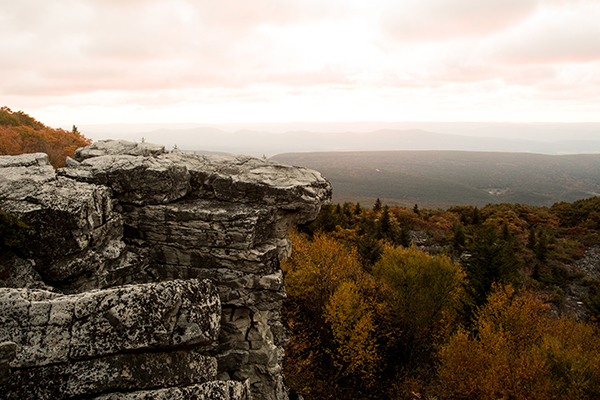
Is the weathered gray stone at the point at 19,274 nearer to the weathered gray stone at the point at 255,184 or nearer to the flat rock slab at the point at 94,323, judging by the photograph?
the flat rock slab at the point at 94,323

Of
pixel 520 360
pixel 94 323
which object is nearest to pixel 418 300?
pixel 520 360

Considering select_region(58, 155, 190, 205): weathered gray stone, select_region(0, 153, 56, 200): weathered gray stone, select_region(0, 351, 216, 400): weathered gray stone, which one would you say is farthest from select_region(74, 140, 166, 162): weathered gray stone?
select_region(0, 351, 216, 400): weathered gray stone

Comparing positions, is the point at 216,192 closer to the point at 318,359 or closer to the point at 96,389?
the point at 96,389

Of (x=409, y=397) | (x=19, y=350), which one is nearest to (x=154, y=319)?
(x=19, y=350)

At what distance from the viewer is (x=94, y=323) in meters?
→ 7.53

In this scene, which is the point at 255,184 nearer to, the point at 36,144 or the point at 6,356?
the point at 6,356

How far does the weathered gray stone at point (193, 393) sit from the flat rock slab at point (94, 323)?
1.01 meters

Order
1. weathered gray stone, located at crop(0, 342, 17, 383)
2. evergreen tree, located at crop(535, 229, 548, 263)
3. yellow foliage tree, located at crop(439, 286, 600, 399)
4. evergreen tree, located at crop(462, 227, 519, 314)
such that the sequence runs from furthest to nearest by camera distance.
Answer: evergreen tree, located at crop(535, 229, 548, 263)
evergreen tree, located at crop(462, 227, 519, 314)
yellow foliage tree, located at crop(439, 286, 600, 399)
weathered gray stone, located at crop(0, 342, 17, 383)

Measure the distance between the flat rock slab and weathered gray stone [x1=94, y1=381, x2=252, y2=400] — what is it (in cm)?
101

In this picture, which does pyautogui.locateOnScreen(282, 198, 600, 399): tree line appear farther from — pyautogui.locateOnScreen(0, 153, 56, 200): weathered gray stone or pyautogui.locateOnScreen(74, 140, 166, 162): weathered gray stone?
pyautogui.locateOnScreen(0, 153, 56, 200): weathered gray stone

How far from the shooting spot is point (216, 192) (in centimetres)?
1633

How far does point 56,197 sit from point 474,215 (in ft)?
227

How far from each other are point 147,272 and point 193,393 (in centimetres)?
984

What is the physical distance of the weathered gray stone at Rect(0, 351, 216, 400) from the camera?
22.7 ft
